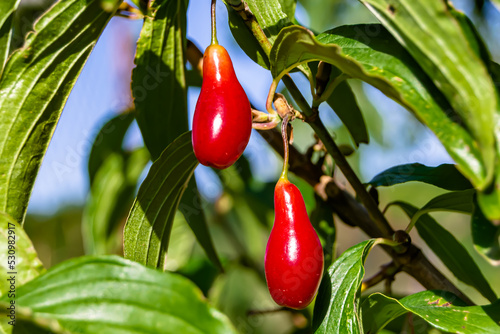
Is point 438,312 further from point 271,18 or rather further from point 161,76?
point 161,76

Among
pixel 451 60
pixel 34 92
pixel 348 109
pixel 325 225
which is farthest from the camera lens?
pixel 325 225

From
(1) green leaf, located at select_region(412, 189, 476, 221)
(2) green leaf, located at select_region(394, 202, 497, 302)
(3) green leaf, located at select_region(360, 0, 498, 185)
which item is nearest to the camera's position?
(3) green leaf, located at select_region(360, 0, 498, 185)

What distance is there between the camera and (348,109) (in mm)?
799

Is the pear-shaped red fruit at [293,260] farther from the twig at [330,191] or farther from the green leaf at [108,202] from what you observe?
the green leaf at [108,202]

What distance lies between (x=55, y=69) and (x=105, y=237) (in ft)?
2.11

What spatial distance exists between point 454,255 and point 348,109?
29 centimetres

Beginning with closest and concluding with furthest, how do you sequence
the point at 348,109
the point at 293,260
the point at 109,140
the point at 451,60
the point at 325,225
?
the point at 451,60
the point at 293,260
the point at 348,109
the point at 325,225
the point at 109,140

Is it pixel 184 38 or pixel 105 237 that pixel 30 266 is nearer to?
pixel 184 38

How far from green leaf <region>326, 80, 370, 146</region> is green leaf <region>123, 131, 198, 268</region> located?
0.76 ft

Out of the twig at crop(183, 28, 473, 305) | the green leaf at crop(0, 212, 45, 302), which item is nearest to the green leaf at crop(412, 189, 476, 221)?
the twig at crop(183, 28, 473, 305)

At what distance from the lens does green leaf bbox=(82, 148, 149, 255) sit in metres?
1.25

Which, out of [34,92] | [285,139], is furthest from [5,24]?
[285,139]

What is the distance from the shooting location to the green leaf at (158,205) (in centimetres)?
69

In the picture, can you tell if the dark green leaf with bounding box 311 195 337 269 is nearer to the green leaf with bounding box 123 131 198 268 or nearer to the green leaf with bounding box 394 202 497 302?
the green leaf with bounding box 394 202 497 302
